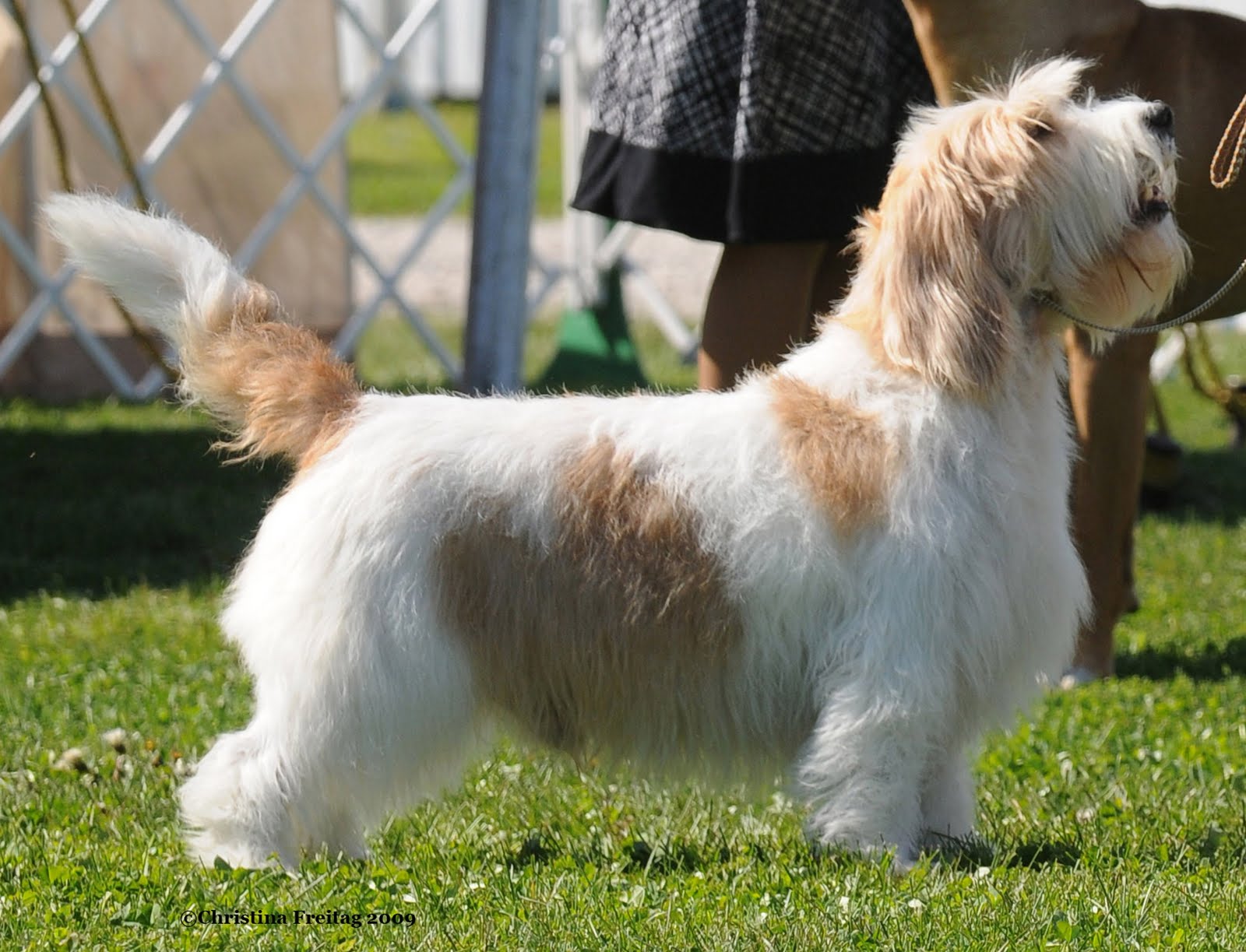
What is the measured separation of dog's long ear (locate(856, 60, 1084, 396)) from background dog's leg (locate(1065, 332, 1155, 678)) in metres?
1.38

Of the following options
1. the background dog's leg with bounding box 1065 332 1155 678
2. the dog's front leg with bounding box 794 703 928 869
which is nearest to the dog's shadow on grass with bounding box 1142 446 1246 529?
the background dog's leg with bounding box 1065 332 1155 678

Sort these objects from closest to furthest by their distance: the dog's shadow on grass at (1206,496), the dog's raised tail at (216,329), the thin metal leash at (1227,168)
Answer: the dog's raised tail at (216,329)
the thin metal leash at (1227,168)
the dog's shadow on grass at (1206,496)

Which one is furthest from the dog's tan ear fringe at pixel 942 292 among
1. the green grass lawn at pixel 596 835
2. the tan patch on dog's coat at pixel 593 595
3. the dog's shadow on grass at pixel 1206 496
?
the dog's shadow on grass at pixel 1206 496

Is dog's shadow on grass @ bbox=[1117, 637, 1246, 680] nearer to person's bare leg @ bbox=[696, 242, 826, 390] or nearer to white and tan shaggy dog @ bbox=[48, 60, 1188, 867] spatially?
person's bare leg @ bbox=[696, 242, 826, 390]

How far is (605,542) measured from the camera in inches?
117

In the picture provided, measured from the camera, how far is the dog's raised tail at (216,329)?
3059 millimetres

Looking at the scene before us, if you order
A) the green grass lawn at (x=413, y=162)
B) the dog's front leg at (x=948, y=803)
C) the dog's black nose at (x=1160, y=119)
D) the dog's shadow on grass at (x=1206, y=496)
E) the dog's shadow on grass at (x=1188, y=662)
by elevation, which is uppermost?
the dog's black nose at (x=1160, y=119)

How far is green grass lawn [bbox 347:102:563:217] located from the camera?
19.4 m

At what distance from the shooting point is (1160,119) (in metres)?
3.02

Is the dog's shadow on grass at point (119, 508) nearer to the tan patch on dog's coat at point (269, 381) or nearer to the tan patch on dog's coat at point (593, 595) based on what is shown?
the tan patch on dog's coat at point (269, 381)

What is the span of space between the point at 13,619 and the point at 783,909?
10.1ft

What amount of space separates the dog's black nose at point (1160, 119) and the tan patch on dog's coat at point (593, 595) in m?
1.05

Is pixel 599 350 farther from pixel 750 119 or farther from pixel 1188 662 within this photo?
pixel 750 119

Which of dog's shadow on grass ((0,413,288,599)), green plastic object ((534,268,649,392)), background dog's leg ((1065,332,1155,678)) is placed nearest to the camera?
background dog's leg ((1065,332,1155,678))
